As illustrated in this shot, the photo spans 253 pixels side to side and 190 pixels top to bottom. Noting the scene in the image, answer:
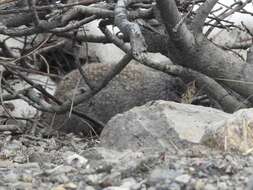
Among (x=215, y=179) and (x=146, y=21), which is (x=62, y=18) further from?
(x=215, y=179)

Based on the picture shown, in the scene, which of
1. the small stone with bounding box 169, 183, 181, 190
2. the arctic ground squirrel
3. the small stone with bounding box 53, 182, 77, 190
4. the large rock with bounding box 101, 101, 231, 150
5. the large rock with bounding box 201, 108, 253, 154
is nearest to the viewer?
the small stone with bounding box 169, 183, 181, 190

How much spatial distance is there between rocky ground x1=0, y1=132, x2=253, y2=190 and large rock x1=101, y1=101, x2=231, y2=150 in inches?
4.6

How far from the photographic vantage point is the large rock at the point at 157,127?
268 centimetres

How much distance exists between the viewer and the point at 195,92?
4.71 metres

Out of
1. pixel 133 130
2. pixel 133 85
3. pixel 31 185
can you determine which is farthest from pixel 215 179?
pixel 133 85

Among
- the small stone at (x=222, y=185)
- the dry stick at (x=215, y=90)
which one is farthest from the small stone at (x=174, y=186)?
the dry stick at (x=215, y=90)

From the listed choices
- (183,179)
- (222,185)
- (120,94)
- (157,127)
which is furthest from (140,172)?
(120,94)

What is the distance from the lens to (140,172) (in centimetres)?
219

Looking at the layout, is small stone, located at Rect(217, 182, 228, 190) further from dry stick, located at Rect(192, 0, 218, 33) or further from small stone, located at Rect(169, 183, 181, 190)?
dry stick, located at Rect(192, 0, 218, 33)

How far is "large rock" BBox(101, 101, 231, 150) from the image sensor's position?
2676mm

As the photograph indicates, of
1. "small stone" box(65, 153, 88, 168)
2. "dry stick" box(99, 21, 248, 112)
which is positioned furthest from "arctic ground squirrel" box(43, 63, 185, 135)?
"small stone" box(65, 153, 88, 168)

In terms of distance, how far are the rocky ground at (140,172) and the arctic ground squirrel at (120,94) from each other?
2.32m

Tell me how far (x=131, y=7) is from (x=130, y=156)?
1313 millimetres

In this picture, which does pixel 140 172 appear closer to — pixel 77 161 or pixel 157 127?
pixel 77 161
